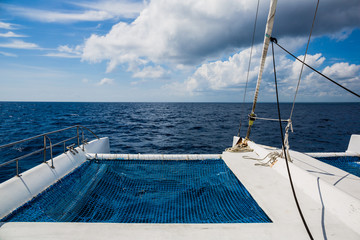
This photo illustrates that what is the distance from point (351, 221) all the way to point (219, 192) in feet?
9.47

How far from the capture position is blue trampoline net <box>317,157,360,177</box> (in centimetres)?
762

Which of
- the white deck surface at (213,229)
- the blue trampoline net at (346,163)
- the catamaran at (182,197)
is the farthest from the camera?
the blue trampoline net at (346,163)

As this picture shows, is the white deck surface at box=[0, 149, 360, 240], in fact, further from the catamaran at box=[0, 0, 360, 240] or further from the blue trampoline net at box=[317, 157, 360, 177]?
the blue trampoline net at box=[317, 157, 360, 177]

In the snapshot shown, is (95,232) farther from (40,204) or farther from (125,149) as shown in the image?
(125,149)

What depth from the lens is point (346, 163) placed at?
817cm

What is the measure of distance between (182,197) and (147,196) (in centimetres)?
105

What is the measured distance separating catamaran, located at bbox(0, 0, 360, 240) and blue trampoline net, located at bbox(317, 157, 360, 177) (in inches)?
3.6

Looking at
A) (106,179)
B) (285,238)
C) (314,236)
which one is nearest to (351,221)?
(314,236)

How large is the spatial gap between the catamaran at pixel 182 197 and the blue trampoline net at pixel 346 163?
90 millimetres

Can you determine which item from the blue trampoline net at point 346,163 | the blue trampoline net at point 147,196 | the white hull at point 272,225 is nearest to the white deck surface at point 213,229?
the white hull at point 272,225

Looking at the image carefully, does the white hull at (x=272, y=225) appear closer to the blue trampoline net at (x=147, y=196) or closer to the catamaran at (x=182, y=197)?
the catamaran at (x=182, y=197)

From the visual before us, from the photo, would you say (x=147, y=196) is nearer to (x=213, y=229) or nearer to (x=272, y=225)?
(x=213, y=229)

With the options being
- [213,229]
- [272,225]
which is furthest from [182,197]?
[272,225]

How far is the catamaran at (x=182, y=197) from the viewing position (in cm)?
323
